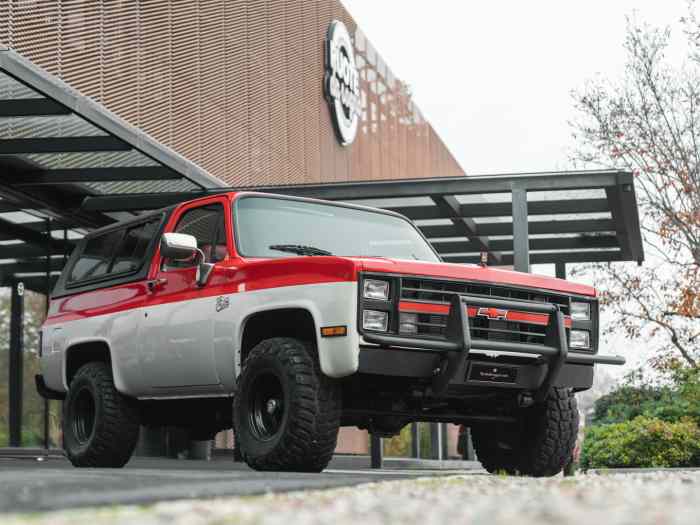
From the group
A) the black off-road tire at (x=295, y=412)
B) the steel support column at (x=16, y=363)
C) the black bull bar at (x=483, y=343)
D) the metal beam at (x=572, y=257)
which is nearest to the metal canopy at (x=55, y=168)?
the steel support column at (x=16, y=363)

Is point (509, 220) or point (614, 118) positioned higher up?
point (614, 118)

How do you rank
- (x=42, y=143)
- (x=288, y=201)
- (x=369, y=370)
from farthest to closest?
(x=42, y=143)
(x=288, y=201)
(x=369, y=370)

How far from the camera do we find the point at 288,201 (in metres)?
9.05

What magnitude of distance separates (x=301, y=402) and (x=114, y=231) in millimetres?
3558

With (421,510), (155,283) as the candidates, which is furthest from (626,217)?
(421,510)

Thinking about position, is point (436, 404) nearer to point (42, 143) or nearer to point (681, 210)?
point (42, 143)

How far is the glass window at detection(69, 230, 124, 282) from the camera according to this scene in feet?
33.6

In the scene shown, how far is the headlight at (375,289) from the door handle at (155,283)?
219 cm

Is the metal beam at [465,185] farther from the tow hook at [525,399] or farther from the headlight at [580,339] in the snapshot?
the tow hook at [525,399]

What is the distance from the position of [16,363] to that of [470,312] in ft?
31.3

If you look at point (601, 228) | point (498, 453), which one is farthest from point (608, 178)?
point (498, 453)

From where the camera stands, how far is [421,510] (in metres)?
4.04

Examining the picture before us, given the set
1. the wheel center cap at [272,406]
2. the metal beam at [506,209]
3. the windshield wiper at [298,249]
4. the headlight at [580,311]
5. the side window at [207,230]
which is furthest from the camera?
the metal beam at [506,209]

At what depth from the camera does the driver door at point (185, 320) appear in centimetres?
867
